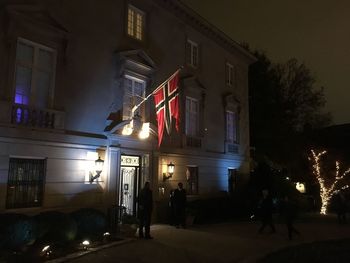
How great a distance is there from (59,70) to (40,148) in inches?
112

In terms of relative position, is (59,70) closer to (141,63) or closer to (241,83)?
(141,63)

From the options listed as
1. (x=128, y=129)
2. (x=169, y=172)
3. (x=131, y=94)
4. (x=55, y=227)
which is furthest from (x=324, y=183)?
(x=55, y=227)

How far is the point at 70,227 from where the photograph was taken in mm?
11234

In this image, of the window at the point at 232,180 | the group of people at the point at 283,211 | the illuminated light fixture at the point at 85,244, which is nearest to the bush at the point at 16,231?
the illuminated light fixture at the point at 85,244

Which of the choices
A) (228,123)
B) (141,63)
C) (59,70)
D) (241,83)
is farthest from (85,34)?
(241,83)

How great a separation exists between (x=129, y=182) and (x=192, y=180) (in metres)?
4.97

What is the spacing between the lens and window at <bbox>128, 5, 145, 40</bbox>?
1705cm

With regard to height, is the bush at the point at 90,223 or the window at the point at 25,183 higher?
the window at the point at 25,183

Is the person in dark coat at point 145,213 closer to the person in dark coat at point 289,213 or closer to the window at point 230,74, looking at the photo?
the person in dark coat at point 289,213

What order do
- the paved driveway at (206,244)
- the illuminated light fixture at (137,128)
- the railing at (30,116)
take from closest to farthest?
the paved driveway at (206,244) < the railing at (30,116) < the illuminated light fixture at (137,128)

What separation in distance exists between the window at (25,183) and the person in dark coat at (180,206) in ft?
19.0

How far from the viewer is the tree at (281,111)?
Result: 34094 mm

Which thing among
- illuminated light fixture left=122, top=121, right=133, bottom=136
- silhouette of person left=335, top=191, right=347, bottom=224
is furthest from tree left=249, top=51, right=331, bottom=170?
illuminated light fixture left=122, top=121, right=133, bottom=136

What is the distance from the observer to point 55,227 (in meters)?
11.0
